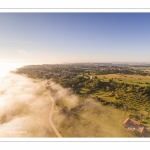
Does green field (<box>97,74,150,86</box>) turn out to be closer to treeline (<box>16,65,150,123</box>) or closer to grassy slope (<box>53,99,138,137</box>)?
treeline (<box>16,65,150,123</box>)

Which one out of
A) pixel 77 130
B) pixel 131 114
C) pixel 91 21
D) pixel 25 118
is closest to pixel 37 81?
pixel 25 118

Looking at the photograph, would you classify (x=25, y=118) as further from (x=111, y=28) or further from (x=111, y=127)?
(x=111, y=28)

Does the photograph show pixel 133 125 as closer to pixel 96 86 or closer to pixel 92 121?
pixel 92 121

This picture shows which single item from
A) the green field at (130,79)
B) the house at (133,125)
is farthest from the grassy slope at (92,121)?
the green field at (130,79)

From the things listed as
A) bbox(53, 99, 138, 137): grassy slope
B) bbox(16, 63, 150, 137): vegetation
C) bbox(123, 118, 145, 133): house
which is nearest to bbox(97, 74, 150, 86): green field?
bbox(16, 63, 150, 137): vegetation

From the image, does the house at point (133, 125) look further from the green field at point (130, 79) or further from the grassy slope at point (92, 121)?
the green field at point (130, 79)

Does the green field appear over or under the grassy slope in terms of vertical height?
over

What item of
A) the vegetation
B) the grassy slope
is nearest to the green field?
the vegetation

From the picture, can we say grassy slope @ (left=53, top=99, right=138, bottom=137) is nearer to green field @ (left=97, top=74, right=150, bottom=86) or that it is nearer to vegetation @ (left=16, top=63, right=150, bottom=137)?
vegetation @ (left=16, top=63, right=150, bottom=137)
